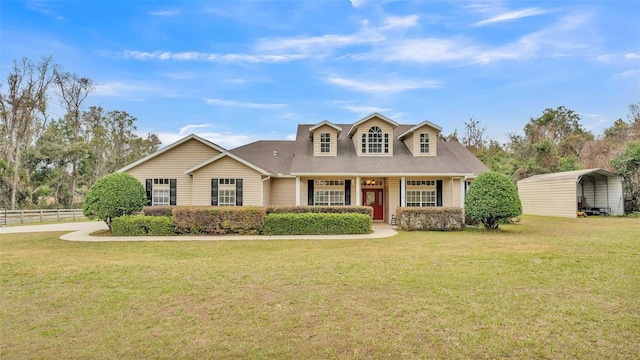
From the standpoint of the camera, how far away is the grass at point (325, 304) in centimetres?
376

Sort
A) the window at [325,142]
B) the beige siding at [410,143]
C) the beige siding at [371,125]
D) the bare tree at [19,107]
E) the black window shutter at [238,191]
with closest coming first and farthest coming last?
the black window shutter at [238,191] → the beige siding at [371,125] → the window at [325,142] → the beige siding at [410,143] → the bare tree at [19,107]

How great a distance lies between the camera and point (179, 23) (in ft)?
42.6

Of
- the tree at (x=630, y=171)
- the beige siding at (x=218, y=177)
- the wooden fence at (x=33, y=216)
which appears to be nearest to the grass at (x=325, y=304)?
the beige siding at (x=218, y=177)

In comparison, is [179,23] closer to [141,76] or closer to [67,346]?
[141,76]

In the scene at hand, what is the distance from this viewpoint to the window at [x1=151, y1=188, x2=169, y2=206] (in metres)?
17.0

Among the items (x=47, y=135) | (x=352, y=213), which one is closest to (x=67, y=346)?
(x=352, y=213)

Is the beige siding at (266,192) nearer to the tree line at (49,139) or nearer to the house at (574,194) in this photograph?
the house at (574,194)

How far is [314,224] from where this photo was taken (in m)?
13.9

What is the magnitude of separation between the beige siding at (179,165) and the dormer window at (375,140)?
26.8 ft

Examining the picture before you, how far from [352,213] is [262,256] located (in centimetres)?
610

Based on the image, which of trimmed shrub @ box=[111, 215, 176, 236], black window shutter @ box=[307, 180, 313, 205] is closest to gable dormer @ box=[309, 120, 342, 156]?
black window shutter @ box=[307, 180, 313, 205]

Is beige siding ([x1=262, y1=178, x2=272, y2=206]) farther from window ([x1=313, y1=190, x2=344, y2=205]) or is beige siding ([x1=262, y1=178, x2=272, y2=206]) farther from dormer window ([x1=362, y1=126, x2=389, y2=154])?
dormer window ([x1=362, y1=126, x2=389, y2=154])

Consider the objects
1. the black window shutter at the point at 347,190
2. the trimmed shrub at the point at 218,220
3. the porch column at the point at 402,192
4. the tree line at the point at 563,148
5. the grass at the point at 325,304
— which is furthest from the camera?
the tree line at the point at 563,148

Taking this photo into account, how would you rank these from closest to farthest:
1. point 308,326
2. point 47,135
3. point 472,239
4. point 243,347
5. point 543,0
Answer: point 243,347
point 308,326
point 543,0
point 472,239
point 47,135
